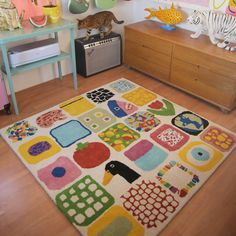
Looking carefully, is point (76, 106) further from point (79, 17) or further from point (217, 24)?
point (217, 24)

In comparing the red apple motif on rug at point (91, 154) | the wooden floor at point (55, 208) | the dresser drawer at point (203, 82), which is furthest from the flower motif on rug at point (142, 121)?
the wooden floor at point (55, 208)

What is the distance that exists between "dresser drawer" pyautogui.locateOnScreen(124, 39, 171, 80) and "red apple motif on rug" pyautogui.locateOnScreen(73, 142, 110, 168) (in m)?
1.19

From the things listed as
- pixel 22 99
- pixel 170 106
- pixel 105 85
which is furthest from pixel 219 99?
pixel 22 99

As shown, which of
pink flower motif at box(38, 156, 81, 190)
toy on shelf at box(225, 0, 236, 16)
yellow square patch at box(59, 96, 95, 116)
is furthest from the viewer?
yellow square patch at box(59, 96, 95, 116)

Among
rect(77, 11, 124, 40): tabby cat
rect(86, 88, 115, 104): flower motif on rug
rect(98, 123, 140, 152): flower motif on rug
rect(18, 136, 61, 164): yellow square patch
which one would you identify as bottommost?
rect(18, 136, 61, 164): yellow square patch

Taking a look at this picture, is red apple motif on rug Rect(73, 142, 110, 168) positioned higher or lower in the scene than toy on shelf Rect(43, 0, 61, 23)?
lower

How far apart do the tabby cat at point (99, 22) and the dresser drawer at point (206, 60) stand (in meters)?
0.89

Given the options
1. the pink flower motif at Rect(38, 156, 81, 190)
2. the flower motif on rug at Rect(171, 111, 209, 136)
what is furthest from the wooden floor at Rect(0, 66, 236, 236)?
the flower motif on rug at Rect(171, 111, 209, 136)

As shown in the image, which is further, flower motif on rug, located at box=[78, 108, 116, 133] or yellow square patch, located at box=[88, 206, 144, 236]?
flower motif on rug, located at box=[78, 108, 116, 133]

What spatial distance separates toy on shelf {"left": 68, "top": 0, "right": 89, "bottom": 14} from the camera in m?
2.51

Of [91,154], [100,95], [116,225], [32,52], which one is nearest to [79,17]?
[32,52]

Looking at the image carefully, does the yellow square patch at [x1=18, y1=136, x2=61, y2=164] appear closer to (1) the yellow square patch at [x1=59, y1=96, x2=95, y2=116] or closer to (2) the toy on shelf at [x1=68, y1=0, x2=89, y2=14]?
(1) the yellow square patch at [x1=59, y1=96, x2=95, y2=116]

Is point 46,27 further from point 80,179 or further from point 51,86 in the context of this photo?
point 80,179

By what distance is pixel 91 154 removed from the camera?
1.89 meters
